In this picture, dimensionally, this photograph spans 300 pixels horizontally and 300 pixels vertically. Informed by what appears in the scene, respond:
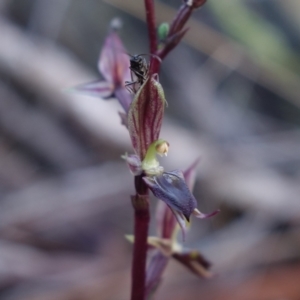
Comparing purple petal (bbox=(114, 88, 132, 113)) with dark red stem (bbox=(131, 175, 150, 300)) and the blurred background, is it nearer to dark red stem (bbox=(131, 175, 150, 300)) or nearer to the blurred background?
dark red stem (bbox=(131, 175, 150, 300))

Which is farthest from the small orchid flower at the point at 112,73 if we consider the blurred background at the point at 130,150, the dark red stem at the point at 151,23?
the blurred background at the point at 130,150

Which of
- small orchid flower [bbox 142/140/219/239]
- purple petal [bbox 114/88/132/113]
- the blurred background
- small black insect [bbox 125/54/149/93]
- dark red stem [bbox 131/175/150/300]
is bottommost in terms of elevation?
the blurred background

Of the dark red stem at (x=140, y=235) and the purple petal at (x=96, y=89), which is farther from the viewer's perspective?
the purple petal at (x=96, y=89)

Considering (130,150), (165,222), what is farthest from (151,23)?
(130,150)

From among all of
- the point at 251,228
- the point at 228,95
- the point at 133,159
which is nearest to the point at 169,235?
the point at 133,159

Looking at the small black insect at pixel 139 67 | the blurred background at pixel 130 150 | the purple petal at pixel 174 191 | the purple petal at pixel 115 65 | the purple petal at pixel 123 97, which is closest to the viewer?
the purple petal at pixel 174 191

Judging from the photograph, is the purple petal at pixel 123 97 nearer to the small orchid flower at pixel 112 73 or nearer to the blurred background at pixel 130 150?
the small orchid flower at pixel 112 73

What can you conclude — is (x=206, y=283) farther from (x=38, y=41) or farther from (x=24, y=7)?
(x=24, y=7)

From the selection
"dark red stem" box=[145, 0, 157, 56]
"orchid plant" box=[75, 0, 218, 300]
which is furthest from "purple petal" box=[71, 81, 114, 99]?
"dark red stem" box=[145, 0, 157, 56]
